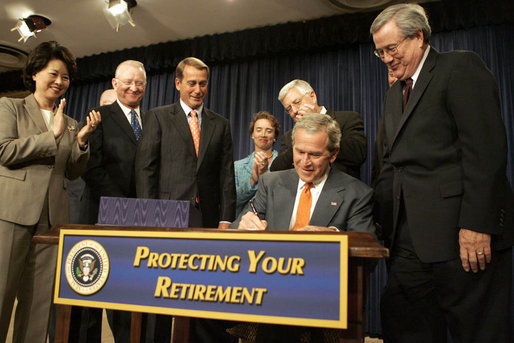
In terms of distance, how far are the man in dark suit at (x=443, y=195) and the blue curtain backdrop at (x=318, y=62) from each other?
8.59 ft

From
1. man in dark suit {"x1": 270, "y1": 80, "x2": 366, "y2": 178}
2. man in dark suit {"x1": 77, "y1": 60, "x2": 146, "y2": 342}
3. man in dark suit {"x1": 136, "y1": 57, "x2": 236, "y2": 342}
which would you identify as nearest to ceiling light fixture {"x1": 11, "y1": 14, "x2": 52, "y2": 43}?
man in dark suit {"x1": 77, "y1": 60, "x2": 146, "y2": 342}

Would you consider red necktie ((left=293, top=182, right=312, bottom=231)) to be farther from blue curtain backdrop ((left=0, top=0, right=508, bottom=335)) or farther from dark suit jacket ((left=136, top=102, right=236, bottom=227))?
blue curtain backdrop ((left=0, top=0, right=508, bottom=335))

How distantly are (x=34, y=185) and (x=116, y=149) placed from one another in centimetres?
52

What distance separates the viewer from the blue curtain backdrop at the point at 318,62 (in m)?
4.12

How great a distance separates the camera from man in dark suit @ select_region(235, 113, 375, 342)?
1743 mm

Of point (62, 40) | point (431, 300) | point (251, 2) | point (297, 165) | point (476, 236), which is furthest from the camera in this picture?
point (62, 40)

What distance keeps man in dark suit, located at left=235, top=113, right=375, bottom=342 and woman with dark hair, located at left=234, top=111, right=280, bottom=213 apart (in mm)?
1220

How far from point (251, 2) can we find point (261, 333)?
148 inches

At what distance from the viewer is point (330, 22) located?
4668 millimetres

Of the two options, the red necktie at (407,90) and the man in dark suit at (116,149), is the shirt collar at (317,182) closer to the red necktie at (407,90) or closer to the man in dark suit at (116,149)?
the red necktie at (407,90)

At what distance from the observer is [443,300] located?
60.5 inches

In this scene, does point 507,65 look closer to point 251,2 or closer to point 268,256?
point 251,2

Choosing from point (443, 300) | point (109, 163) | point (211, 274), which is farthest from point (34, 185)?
point (443, 300)

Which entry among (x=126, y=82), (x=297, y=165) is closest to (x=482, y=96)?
(x=297, y=165)
